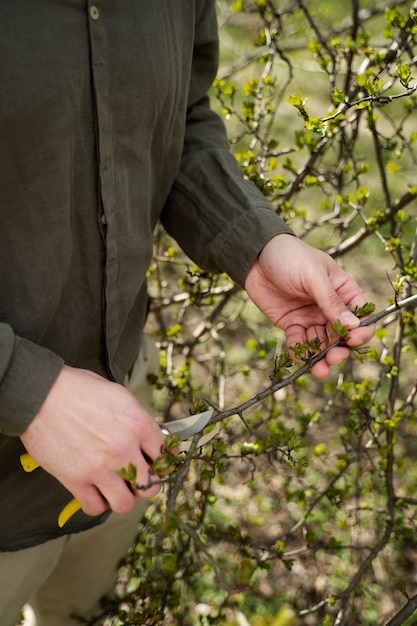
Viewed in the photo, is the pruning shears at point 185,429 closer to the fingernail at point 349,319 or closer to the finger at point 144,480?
the finger at point 144,480

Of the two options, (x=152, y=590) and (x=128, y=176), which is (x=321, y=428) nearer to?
(x=152, y=590)

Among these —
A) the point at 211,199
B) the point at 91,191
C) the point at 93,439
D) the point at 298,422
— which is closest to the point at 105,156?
the point at 91,191

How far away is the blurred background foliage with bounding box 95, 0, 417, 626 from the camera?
1739mm

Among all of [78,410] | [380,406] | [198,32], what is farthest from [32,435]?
[380,406]

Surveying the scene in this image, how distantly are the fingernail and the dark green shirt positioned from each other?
0.96 ft

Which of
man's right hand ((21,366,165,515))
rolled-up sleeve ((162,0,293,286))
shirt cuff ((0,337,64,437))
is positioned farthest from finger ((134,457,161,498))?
Result: rolled-up sleeve ((162,0,293,286))

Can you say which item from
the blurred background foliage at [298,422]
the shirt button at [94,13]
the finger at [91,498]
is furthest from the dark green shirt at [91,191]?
the blurred background foliage at [298,422]

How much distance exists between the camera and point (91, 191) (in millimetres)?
1332

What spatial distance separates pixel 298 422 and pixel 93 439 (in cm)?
215

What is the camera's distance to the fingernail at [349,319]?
1.37 meters

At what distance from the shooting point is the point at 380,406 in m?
2.03

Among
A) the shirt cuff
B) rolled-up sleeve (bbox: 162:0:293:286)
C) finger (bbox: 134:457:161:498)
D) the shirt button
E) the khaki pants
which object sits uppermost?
the shirt button

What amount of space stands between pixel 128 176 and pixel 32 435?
60cm

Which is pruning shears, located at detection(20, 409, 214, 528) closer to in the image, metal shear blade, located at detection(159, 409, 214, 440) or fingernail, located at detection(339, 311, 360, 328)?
metal shear blade, located at detection(159, 409, 214, 440)
